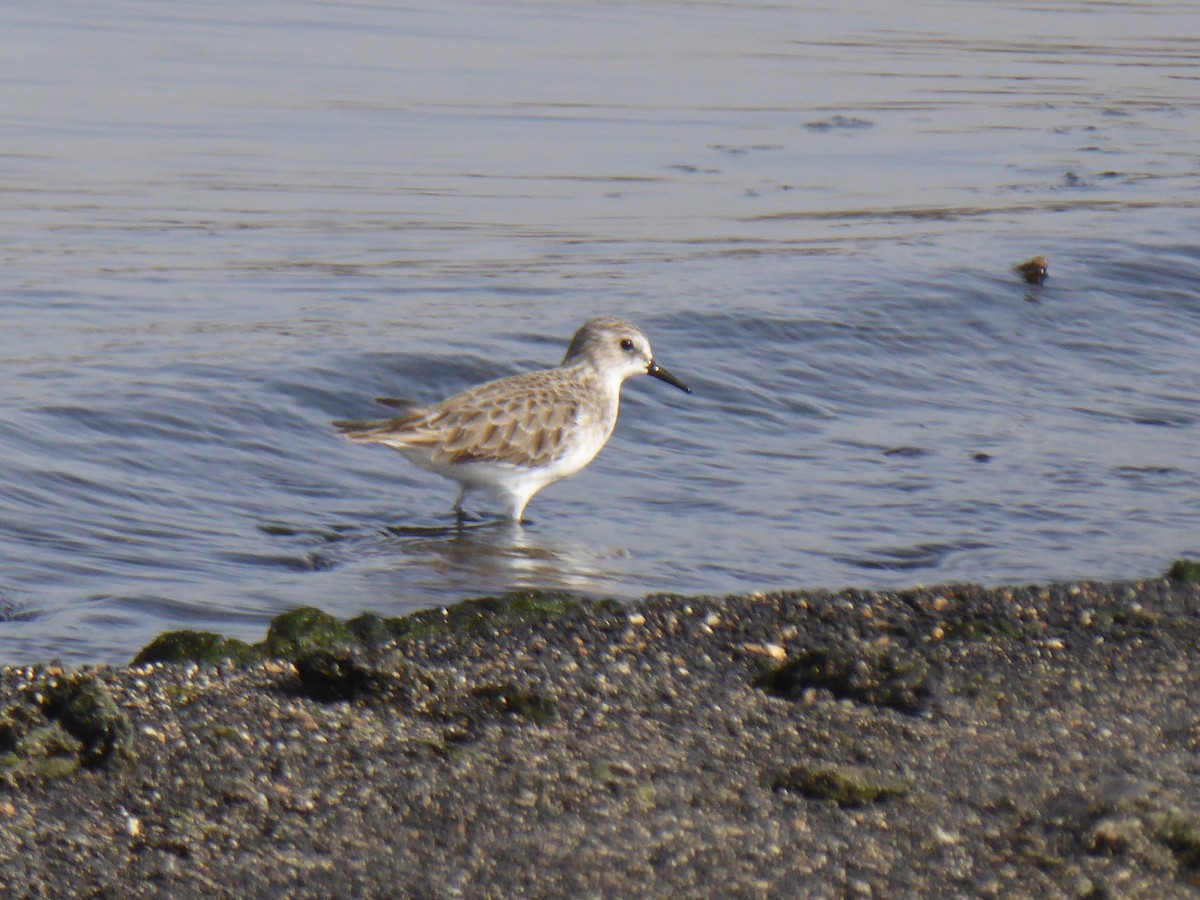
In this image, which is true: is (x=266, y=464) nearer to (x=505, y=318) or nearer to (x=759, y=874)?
(x=505, y=318)

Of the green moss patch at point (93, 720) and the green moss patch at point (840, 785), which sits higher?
the green moss patch at point (93, 720)

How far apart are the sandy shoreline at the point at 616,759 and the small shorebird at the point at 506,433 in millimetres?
2465

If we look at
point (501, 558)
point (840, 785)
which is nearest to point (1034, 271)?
point (501, 558)

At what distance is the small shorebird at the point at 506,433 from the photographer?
25.5ft

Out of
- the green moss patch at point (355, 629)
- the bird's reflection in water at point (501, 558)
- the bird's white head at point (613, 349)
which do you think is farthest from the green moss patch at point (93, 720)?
the bird's white head at point (613, 349)

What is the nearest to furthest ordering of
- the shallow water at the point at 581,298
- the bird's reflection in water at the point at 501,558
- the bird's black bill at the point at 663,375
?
the bird's reflection in water at the point at 501,558, the shallow water at the point at 581,298, the bird's black bill at the point at 663,375

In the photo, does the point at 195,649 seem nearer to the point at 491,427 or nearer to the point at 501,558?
the point at 501,558

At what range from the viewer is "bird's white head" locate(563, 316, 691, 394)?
28.4 feet

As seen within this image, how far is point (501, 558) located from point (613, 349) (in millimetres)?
1738

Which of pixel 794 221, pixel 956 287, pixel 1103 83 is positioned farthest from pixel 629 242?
pixel 1103 83

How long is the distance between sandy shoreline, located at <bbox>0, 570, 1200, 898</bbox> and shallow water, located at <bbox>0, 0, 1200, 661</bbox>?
143 centimetres

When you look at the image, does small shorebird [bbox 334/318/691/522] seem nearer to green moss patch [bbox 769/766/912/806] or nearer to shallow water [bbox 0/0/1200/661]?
shallow water [bbox 0/0/1200/661]

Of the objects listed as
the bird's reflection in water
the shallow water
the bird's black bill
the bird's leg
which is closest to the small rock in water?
the shallow water

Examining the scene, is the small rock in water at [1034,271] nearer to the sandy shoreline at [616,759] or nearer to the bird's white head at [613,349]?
the bird's white head at [613,349]
